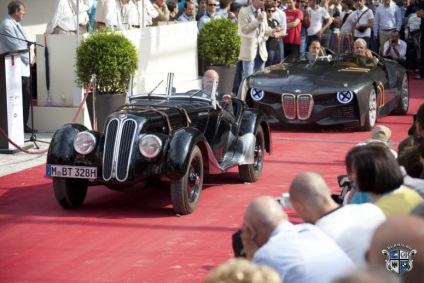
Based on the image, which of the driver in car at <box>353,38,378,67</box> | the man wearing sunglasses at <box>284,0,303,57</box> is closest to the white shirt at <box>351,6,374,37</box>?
the man wearing sunglasses at <box>284,0,303,57</box>

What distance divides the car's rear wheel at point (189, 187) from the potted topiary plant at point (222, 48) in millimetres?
11114

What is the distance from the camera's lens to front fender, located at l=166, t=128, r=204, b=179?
10359mm

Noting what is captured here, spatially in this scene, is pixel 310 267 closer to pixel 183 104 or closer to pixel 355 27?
pixel 183 104

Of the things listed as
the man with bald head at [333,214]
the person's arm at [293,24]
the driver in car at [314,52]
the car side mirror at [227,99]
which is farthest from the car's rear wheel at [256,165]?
the person's arm at [293,24]

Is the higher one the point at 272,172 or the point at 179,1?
the point at 179,1

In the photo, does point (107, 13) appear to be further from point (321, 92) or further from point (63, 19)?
point (321, 92)

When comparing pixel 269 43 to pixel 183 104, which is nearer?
pixel 183 104

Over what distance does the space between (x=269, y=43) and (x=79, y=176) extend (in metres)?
11.6

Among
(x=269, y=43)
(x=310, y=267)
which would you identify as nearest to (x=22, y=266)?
(x=310, y=267)

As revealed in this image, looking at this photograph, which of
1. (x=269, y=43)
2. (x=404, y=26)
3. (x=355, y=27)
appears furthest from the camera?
(x=404, y=26)

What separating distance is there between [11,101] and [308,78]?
16.6ft

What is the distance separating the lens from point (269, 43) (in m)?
21.6

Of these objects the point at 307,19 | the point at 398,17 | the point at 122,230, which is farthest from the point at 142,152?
the point at 398,17

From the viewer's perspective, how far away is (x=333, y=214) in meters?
5.64
